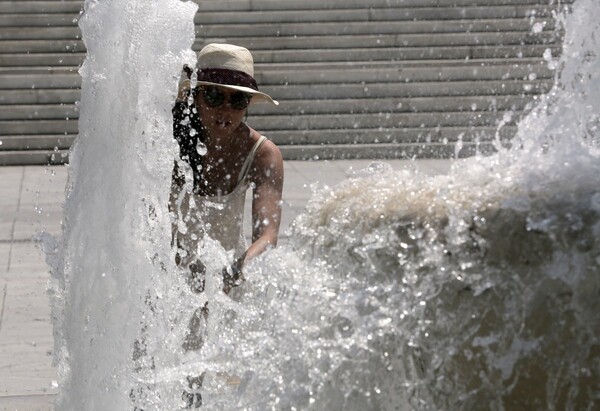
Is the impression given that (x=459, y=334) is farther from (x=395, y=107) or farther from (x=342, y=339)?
(x=395, y=107)

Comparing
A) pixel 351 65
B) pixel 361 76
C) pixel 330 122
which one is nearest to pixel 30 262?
pixel 330 122

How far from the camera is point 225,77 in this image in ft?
13.4

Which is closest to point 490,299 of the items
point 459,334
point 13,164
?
point 459,334

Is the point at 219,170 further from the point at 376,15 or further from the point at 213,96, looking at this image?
the point at 376,15

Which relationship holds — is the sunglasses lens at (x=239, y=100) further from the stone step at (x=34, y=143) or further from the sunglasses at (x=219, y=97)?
the stone step at (x=34, y=143)

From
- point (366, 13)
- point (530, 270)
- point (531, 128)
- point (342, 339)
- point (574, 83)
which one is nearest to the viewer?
point (530, 270)

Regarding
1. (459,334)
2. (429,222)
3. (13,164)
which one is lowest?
(13,164)

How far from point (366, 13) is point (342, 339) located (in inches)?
434

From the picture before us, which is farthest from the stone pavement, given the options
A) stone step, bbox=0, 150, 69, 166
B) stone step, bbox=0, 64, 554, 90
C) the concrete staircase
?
stone step, bbox=0, 64, 554, 90

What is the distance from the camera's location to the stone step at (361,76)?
12695 mm

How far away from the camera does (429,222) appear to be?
2971 mm

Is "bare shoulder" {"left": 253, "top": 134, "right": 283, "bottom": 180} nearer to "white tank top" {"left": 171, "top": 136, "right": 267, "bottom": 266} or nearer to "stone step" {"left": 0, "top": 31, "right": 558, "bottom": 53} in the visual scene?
"white tank top" {"left": 171, "top": 136, "right": 267, "bottom": 266}

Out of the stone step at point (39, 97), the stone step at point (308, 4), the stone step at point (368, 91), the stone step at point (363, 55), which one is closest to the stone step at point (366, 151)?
the stone step at point (368, 91)

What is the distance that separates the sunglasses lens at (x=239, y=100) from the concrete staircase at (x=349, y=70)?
747cm
